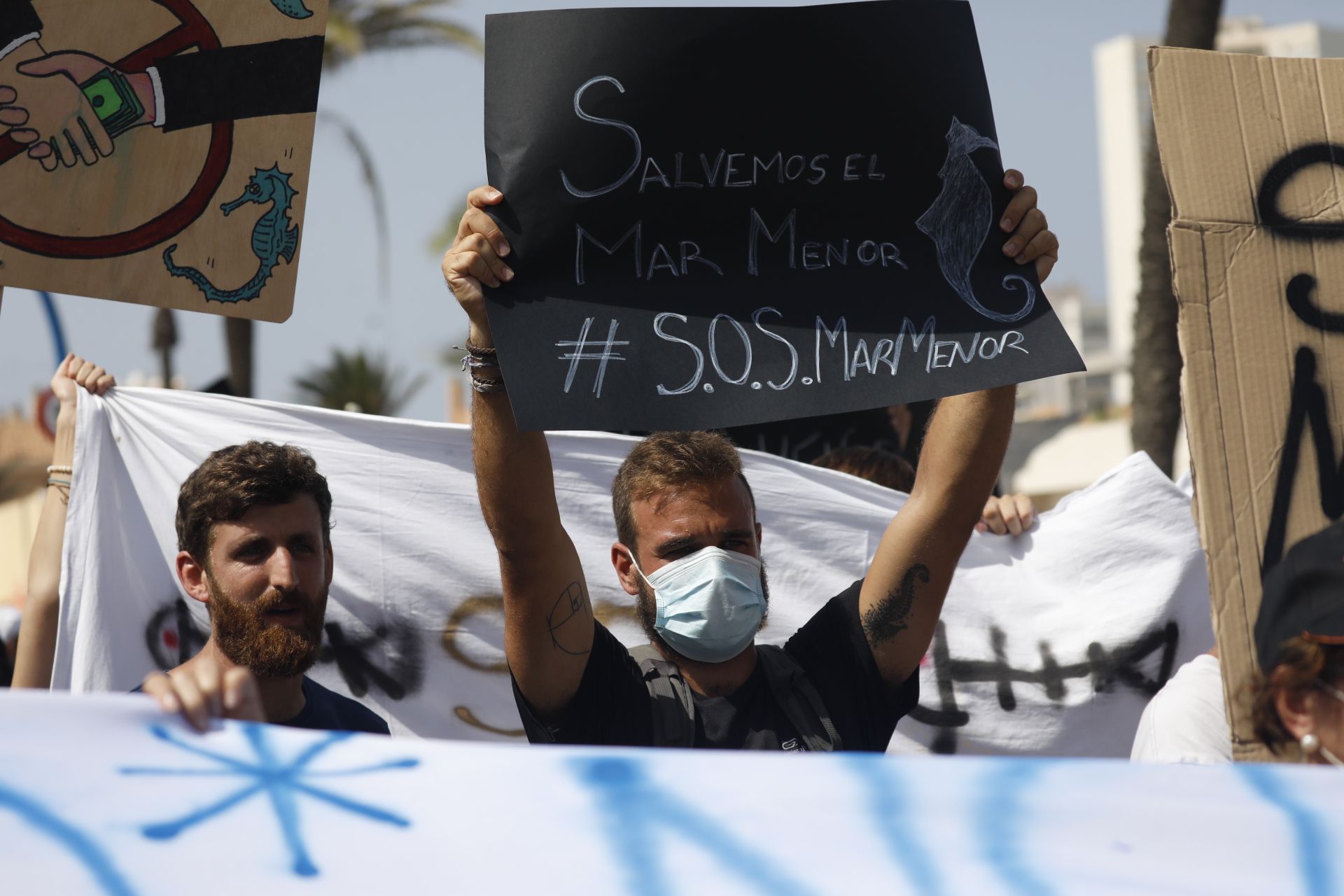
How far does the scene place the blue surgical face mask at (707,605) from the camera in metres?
2.66

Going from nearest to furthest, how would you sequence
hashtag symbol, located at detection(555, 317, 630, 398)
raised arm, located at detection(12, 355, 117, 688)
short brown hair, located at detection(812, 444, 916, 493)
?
hashtag symbol, located at detection(555, 317, 630, 398) < raised arm, located at detection(12, 355, 117, 688) < short brown hair, located at detection(812, 444, 916, 493)

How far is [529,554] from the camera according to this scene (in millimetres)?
2531

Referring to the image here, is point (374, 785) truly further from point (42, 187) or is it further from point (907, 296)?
point (42, 187)

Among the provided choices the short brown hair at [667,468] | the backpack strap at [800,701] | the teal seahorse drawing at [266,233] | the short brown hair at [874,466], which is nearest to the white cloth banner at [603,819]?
the backpack strap at [800,701]

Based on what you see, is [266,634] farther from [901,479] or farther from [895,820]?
[901,479]

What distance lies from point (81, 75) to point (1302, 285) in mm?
2319

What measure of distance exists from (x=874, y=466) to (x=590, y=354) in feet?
6.43

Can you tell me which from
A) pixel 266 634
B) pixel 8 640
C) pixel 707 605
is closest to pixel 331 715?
pixel 266 634

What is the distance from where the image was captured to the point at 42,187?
8.96 feet

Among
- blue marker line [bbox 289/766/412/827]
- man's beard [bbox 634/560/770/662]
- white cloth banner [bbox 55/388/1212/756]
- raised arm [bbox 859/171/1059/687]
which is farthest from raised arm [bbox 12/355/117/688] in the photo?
raised arm [bbox 859/171/1059/687]

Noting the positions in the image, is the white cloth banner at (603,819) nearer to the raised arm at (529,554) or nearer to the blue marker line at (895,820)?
the blue marker line at (895,820)

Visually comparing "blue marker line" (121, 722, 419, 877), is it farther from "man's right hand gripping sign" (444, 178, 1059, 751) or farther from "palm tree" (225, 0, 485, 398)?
"palm tree" (225, 0, 485, 398)

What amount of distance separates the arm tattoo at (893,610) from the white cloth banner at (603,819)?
89 cm

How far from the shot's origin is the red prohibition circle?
8.90ft
